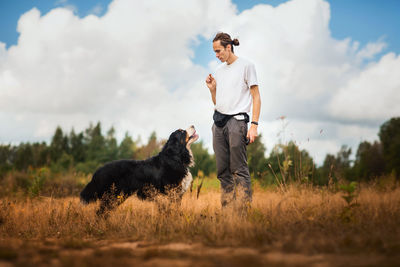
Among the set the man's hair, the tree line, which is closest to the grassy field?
the man's hair

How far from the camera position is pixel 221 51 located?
3756mm

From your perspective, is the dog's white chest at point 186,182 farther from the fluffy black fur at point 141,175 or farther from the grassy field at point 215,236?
the grassy field at point 215,236

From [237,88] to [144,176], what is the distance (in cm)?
228

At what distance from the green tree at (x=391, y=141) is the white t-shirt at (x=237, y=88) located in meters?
18.9

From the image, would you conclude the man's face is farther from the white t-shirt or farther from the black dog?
the black dog

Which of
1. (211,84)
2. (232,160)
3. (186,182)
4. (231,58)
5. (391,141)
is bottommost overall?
(186,182)

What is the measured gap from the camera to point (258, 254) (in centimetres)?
212

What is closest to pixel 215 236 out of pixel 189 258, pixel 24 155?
pixel 189 258

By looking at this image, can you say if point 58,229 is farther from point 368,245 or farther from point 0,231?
point 368,245

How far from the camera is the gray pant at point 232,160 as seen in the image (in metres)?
3.53

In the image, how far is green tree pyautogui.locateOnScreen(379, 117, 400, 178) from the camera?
1858 centimetres

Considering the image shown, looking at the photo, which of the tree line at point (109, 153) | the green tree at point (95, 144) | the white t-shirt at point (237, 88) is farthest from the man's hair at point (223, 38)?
the green tree at point (95, 144)

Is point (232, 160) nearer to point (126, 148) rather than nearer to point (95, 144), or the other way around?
point (126, 148)

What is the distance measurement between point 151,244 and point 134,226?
0.88 m
